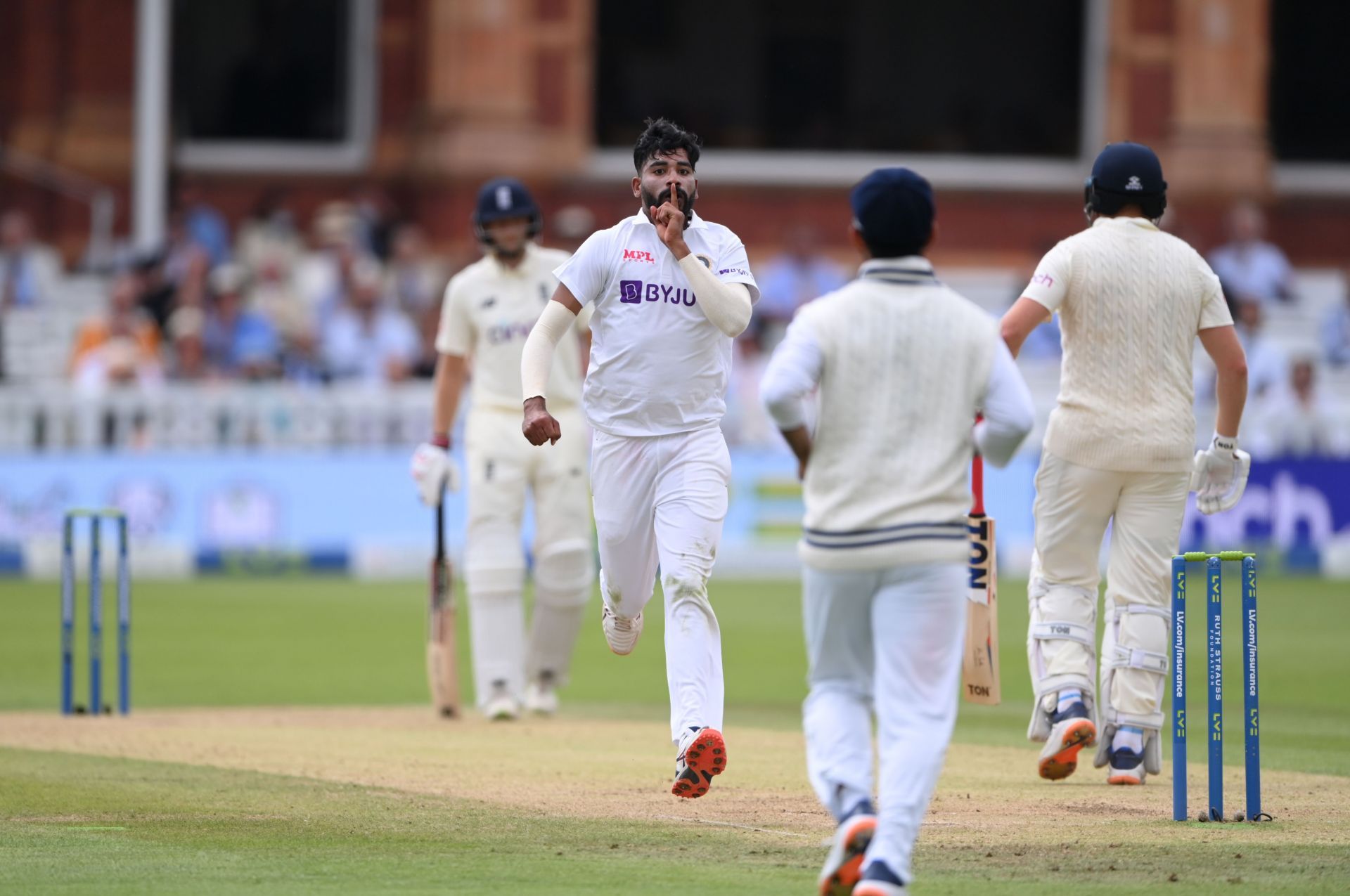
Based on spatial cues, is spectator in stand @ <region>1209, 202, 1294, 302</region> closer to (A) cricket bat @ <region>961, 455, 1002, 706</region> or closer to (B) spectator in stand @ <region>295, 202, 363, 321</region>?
(B) spectator in stand @ <region>295, 202, 363, 321</region>

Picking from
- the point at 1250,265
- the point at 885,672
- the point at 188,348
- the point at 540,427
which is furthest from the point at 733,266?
the point at 1250,265

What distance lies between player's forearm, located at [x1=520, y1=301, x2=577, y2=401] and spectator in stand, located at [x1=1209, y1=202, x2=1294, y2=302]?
13974mm

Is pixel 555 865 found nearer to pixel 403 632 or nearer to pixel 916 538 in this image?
pixel 916 538

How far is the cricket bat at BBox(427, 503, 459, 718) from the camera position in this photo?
994 centimetres

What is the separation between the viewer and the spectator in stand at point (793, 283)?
1964 cm

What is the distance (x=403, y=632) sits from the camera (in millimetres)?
13922

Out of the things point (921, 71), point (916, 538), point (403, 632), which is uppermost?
point (921, 71)

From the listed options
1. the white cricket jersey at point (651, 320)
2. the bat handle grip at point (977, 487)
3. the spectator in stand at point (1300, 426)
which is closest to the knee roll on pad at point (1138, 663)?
the bat handle grip at point (977, 487)

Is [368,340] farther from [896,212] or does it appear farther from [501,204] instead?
[896,212]

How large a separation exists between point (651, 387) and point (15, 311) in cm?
1269

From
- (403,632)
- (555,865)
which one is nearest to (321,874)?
(555,865)

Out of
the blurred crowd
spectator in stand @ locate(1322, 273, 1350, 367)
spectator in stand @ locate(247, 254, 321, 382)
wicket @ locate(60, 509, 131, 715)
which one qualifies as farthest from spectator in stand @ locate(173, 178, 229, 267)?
wicket @ locate(60, 509, 131, 715)

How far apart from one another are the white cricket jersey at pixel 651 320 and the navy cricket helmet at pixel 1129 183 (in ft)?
3.99

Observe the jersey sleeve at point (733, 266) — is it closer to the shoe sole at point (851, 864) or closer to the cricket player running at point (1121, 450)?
the cricket player running at point (1121, 450)
